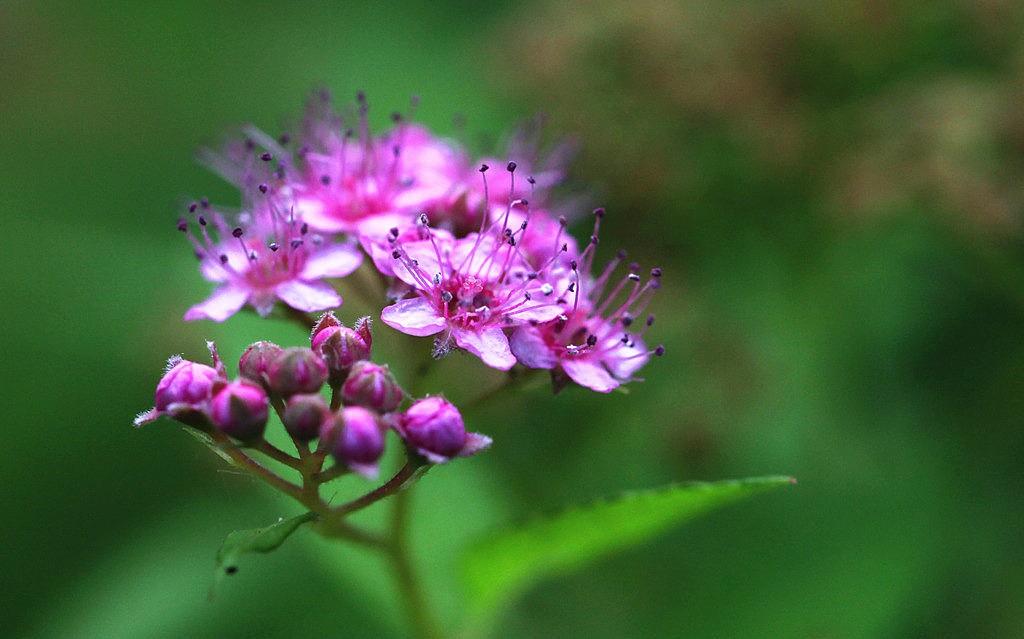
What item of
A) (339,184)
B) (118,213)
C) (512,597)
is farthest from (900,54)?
(118,213)

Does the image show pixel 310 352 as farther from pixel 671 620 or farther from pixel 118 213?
pixel 118 213

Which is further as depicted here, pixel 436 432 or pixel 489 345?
pixel 489 345

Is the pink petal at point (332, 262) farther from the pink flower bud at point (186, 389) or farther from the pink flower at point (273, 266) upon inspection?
the pink flower bud at point (186, 389)

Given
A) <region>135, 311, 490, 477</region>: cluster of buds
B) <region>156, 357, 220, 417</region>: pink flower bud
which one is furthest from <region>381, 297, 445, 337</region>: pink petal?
<region>156, 357, 220, 417</region>: pink flower bud

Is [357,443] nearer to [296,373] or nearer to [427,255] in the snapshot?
[296,373]

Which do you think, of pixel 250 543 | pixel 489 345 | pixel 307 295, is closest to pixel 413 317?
pixel 489 345

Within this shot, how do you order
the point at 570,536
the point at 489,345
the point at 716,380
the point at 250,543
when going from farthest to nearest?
1. the point at 716,380
2. the point at 570,536
3. the point at 489,345
4. the point at 250,543
